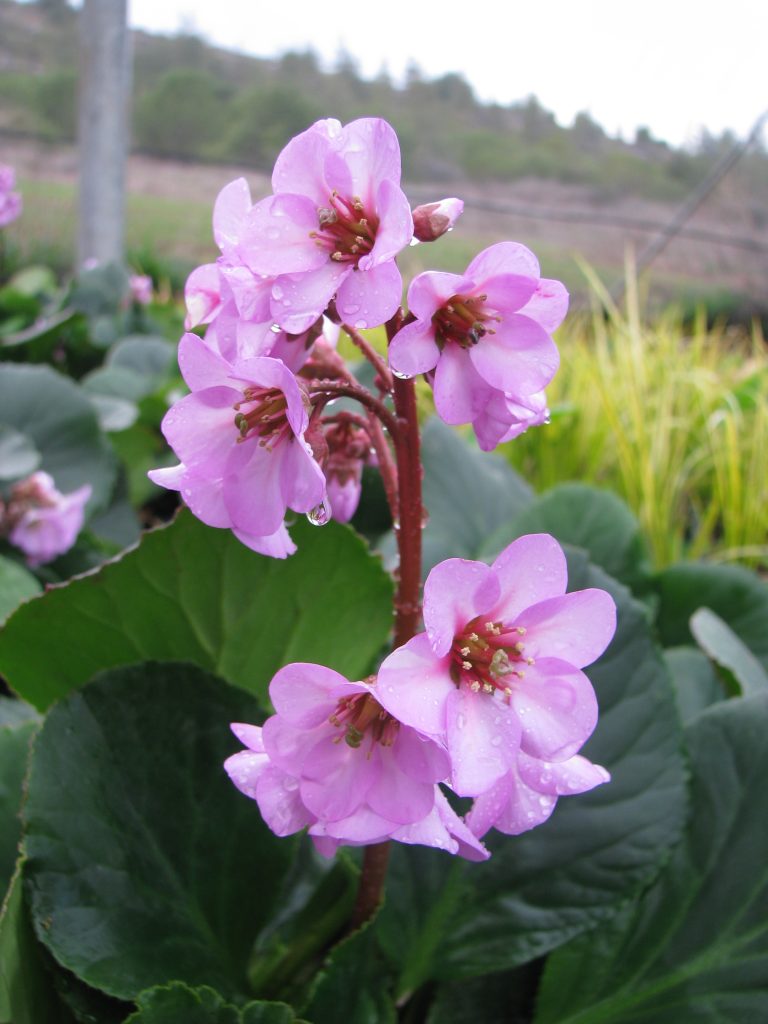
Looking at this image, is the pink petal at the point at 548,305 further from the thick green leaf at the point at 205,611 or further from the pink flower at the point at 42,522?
the pink flower at the point at 42,522

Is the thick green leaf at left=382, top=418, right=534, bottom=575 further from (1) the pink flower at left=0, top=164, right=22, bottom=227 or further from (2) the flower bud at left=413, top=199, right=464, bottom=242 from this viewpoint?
(1) the pink flower at left=0, top=164, right=22, bottom=227

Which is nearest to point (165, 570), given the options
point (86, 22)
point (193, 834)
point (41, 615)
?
point (41, 615)

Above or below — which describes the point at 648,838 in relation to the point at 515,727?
below

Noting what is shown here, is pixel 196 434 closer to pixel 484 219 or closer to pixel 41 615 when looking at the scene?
pixel 41 615

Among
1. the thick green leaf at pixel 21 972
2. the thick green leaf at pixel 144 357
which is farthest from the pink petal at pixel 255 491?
the thick green leaf at pixel 144 357

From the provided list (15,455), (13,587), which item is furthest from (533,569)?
(15,455)

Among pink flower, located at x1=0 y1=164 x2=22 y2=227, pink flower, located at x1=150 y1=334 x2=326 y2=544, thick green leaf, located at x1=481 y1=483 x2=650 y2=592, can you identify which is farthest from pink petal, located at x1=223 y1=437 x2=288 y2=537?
pink flower, located at x1=0 y1=164 x2=22 y2=227

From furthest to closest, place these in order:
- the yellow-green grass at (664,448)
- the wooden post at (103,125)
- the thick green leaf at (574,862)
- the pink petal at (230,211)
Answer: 1. the wooden post at (103,125)
2. the yellow-green grass at (664,448)
3. the thick green leaf at (574,862)
4. the pink petal at (230,211)
